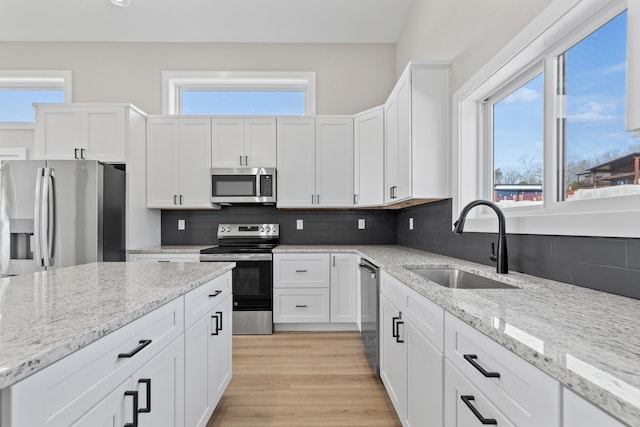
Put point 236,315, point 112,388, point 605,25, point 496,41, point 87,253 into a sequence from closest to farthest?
point 112,388, point 605,25, point 496,41, point 87,253, point 236,315

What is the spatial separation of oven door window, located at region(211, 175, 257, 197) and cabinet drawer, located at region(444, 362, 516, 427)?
2.81m

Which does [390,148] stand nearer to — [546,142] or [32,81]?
[546,142]

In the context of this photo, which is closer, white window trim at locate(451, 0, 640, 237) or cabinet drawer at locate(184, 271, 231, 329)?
white window trim at locate(451, 0, 640, 237)

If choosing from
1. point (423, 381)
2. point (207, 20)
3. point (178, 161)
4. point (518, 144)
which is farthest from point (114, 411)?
point (207, 20)

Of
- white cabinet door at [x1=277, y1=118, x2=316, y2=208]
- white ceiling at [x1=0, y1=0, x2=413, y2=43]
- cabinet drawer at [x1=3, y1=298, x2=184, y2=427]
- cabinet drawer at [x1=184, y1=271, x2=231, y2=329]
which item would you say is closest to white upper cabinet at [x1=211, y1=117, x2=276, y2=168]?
white cabinet door at [x1=277, y1=118, x2=316, y2=208]

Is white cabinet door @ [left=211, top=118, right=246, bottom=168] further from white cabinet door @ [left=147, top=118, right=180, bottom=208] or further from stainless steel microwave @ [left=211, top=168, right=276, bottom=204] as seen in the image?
white cabinet door @ [left=147, top=118, right=180, bottom=208]

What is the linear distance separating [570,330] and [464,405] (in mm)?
419

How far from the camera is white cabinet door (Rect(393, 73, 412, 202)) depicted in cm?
246

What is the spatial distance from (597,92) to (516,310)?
40.6 inches

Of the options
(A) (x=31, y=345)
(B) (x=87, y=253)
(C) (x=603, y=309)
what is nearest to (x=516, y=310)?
(C) (x=603, y=309)

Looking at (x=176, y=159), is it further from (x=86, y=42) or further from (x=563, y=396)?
(x=563, y=396)

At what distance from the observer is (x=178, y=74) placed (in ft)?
12.6

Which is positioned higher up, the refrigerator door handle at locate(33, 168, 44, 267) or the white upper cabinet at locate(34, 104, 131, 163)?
the white upper cabinet at locate(34, 104, 131, 163)

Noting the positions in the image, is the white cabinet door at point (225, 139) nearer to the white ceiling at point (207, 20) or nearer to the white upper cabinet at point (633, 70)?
the white ceiling at point (207, 20)
